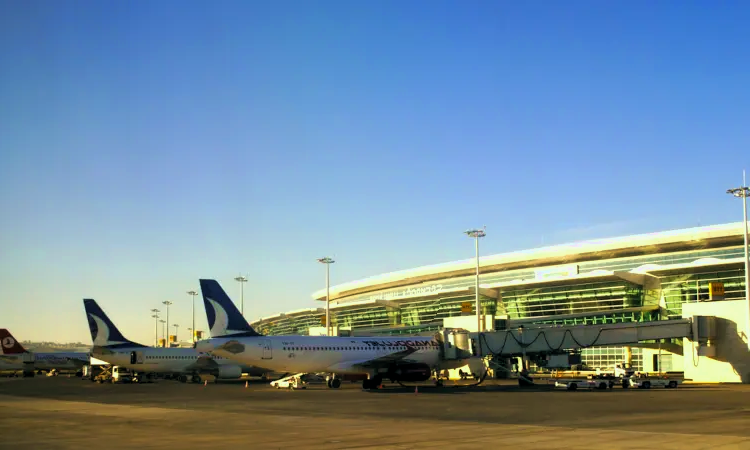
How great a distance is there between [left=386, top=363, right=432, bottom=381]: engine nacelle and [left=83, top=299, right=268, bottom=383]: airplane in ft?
79.7

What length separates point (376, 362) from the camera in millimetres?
54938

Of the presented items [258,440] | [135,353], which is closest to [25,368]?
[135,353]

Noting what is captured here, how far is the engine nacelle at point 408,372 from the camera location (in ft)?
182

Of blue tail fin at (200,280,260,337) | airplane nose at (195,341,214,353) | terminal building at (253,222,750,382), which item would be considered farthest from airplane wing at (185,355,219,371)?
airplane nose at (195,341,214,353)

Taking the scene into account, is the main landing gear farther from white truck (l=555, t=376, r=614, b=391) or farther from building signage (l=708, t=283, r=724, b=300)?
building signage (l=708, t=283, r=724, b=300)

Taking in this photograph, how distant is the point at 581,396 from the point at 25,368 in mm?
87069

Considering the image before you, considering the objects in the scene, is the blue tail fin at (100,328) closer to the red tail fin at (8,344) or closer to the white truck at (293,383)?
the white truck at (293,383)

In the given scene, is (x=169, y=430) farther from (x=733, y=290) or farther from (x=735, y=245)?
(x=735, y=245)

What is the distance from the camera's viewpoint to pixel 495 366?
196 ft

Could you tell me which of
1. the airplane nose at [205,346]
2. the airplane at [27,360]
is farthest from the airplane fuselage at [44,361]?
the airplane nose at [205,346]

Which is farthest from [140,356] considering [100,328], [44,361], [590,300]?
[590,300]

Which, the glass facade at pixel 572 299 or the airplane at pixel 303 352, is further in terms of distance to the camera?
the glass facade at pixel 572 299

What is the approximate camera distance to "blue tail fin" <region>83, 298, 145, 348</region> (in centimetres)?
7531

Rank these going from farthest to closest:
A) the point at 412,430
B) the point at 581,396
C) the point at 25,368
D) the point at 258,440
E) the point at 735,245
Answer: the point at 25,368
the point at 735,245
the point at 581,396
the point at 412,430
the point at 258,440
